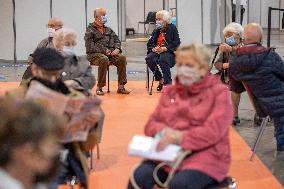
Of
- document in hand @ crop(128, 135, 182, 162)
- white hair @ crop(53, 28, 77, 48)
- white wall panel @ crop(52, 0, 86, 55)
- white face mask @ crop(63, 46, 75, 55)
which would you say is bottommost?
document in hand @ crop(128, 135, 182, 162)

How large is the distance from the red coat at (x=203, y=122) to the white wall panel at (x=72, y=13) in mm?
10518

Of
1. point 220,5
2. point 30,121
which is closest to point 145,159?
point 30,121

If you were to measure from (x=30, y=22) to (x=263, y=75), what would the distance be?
30.7 ft

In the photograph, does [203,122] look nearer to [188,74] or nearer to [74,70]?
[188,74]

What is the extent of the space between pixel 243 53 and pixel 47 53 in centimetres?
237

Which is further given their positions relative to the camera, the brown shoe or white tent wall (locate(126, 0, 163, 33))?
white tent wall (locate(126, 0, 163, 33))

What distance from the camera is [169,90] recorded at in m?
3.66

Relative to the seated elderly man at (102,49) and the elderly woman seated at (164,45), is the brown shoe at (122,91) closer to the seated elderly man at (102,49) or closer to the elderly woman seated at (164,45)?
the seated elderly man at (102,49)

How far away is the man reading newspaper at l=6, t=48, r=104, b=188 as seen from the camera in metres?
3.32

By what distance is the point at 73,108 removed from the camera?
3.34 m

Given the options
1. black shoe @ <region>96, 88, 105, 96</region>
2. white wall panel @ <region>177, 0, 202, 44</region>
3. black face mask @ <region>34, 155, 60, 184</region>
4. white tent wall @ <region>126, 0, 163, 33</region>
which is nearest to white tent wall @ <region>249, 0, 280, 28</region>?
white tent wall @ <region>126, 0, 163, 33</region>

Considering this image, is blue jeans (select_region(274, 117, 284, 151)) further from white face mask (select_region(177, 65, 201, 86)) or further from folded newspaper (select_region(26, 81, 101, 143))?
folded newspaper (select_region(26, 81, 101, 143))

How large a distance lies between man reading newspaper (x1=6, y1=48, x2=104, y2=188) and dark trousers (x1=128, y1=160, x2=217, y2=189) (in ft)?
1.27

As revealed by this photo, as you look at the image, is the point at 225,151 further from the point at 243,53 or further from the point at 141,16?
the point at 141,16
